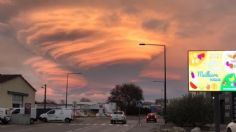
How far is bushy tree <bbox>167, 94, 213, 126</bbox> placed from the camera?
147ft

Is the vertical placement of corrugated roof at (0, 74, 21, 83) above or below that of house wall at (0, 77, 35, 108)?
above

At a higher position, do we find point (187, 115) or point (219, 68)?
point (219, 68)

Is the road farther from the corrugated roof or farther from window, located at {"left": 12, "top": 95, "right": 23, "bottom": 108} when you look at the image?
window, located at {"left": 12, "top": 95, "right": 23, "bottom": 108}

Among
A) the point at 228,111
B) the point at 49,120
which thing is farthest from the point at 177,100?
the point at 49,120

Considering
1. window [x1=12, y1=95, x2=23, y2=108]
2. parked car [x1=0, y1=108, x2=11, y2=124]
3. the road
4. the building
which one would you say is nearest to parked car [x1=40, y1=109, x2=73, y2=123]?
parked car [x1=0, y1=108, x2=11, y2=124]

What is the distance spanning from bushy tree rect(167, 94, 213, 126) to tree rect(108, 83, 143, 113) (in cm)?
12810

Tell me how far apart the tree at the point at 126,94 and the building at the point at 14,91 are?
263 feet

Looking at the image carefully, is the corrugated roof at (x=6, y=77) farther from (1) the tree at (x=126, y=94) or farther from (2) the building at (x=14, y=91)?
(1) the tree at (x=126, y=94)

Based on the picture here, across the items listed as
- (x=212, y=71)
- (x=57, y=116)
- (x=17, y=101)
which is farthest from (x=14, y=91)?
(x=212, y=71)

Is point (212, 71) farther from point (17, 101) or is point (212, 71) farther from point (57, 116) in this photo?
point (17, 101)

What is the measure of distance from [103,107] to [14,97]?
4336cm

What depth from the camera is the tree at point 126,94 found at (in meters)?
177

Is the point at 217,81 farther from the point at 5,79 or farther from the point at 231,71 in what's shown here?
the point at 5,79

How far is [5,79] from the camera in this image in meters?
86.4
